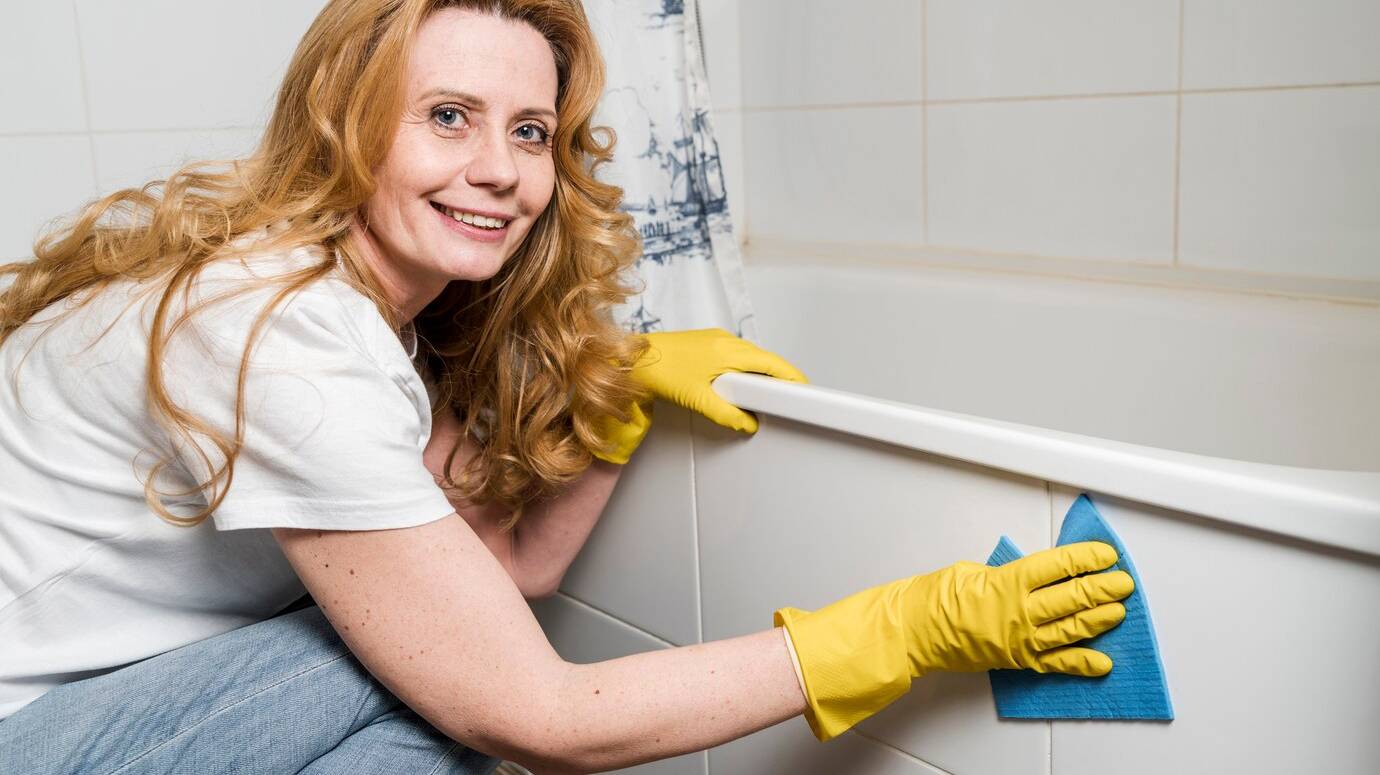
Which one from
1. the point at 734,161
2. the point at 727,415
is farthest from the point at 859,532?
the point at 734,161

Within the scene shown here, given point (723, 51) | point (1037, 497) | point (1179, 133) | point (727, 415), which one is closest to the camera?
point (1037, 497)

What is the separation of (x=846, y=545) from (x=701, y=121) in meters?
0.80

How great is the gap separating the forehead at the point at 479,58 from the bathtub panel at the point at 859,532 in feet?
1.20

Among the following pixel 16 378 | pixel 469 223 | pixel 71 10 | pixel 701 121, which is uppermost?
pixel 71 10

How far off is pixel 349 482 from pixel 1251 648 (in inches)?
23.2

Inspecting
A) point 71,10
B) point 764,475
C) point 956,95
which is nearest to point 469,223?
point 764,475

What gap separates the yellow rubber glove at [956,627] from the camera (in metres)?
0.81

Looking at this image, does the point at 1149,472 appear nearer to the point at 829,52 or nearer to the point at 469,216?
the point at 469,216

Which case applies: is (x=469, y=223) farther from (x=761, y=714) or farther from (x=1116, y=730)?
(x=1116, y=730)

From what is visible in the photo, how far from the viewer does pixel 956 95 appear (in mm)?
1781

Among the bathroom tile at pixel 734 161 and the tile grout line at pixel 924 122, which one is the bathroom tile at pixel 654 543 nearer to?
the tile grout line at pixel 924 122

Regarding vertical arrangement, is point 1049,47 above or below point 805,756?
above

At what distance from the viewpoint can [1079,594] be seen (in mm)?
808

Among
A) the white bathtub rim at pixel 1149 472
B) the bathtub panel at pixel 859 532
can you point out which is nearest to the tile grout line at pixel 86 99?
the bathtub panel at pixel 859 532
